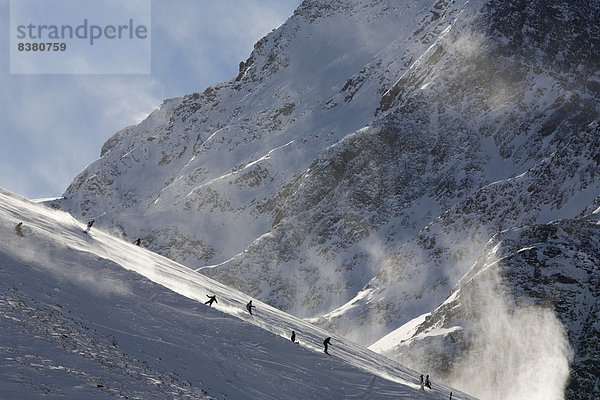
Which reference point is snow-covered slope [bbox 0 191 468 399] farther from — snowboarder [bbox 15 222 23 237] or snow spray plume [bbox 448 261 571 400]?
snow spray plume [bbox 448 261 571 400]

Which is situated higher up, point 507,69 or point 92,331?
point 507,69

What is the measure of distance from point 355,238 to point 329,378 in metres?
136

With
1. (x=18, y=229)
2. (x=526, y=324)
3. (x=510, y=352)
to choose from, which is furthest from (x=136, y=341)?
(x=526, y=324)

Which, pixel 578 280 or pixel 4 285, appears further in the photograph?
pixel 578 280

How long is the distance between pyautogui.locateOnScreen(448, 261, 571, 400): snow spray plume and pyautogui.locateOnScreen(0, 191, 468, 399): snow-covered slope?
3673 centimetres

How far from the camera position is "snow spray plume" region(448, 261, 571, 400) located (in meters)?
82.5

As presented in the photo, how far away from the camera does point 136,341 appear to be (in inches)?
1409

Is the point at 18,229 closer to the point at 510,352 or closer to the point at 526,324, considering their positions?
the point at 510,352

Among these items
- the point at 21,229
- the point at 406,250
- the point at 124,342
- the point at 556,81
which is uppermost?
the point at 556,81

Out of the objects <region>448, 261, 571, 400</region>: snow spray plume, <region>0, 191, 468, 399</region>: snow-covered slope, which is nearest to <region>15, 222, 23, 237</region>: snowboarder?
<region>0, 191, 468, 399</region>: snow-covered slope

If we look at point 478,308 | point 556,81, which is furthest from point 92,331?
point 556,81

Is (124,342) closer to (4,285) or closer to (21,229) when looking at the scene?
(4,285)

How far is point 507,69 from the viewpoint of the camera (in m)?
198

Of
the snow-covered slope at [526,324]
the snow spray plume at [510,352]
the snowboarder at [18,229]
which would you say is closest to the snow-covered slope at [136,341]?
the snowboarder at [18,229]
